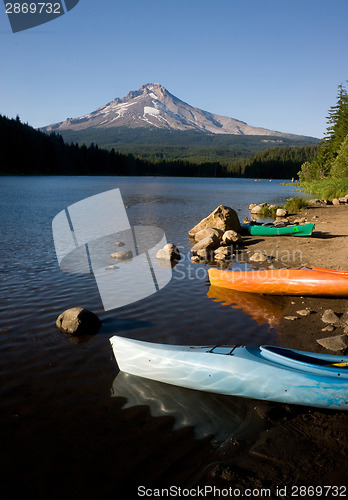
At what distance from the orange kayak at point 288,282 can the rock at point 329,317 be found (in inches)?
45.3

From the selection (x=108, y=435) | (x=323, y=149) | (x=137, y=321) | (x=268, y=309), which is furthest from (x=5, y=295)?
(x=323, y=149)

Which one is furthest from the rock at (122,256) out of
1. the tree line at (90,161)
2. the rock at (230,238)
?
the tree line at (90,161)

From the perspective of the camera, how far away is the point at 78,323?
23.2 feet

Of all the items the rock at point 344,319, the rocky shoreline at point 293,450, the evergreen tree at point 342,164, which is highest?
the evergreen tree at point 342,164

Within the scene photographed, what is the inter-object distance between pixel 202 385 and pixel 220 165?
6717 inches

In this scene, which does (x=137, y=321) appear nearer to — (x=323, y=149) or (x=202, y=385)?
(x=202, y=385)

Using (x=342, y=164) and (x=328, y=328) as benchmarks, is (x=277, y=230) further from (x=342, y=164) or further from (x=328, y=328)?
(x=342, y=164)

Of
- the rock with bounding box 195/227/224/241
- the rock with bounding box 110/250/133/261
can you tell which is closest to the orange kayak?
the rock with bounding box 110/250/133/261

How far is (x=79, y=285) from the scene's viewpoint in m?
10.4

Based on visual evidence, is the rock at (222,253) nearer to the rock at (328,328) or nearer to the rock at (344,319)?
the rock at (344,319)

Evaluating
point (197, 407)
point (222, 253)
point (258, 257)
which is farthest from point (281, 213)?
point (197, 407)

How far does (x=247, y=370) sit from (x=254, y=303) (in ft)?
13.6

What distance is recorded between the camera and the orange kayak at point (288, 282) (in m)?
8.78

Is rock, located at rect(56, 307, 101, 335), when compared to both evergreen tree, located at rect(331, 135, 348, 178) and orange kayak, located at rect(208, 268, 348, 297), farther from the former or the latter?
evergreen tree, located at rect(331, 135, 348, 178)
